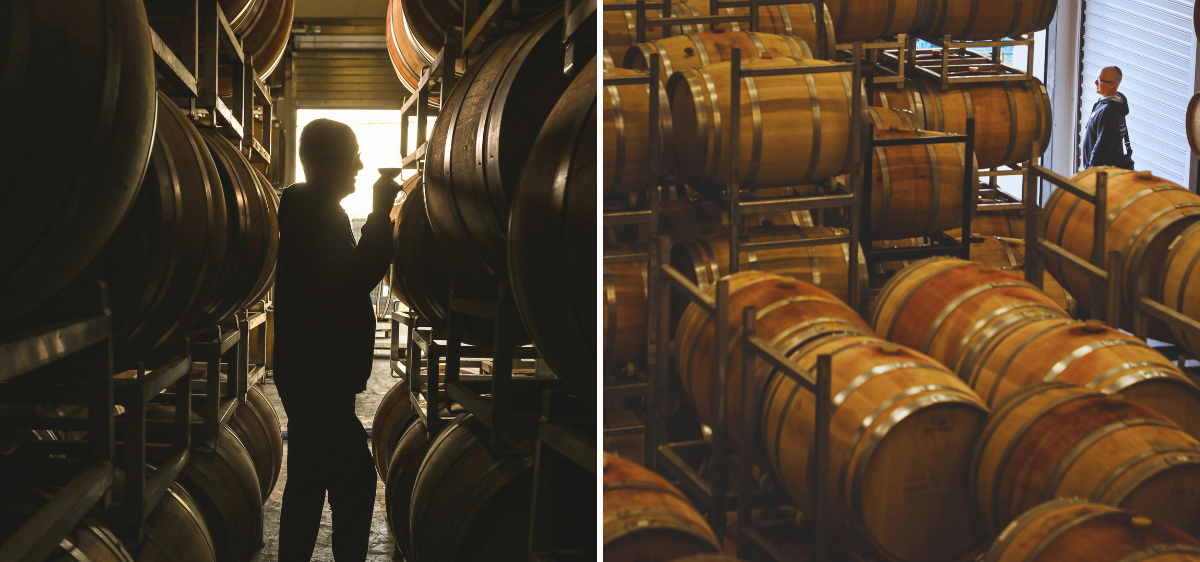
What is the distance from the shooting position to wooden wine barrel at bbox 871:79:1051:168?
4.54ft

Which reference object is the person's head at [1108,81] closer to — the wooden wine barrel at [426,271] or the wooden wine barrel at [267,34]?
the wooden wine barrel at [426,271]

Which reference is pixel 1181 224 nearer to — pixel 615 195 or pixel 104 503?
pixel 615 195

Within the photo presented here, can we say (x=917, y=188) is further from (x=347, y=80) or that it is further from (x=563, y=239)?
(x=347, y=80)

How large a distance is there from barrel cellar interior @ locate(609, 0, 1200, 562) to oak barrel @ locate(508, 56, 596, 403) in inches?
2.2

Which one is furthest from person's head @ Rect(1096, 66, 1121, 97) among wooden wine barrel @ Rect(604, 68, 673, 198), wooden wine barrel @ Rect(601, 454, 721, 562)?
wooden wine barrel @ Rect(601, 454, 721, 562)

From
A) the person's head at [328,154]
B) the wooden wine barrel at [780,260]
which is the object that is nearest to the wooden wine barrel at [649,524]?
the wooden wine barrel at [780,260]

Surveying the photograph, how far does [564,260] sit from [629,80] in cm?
44

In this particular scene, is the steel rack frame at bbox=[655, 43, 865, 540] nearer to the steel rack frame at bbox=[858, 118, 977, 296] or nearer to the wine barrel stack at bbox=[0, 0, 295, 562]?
the steel rack frame at bbox=[858, 118, 977, 296]

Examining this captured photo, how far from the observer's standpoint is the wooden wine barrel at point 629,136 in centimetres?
163

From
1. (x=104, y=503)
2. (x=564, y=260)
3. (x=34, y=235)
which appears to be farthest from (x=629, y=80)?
(x=104, y=503)

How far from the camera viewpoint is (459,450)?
2.94 metres

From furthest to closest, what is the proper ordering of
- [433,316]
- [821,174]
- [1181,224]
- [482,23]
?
[433,316] < [482,23] < [821,174] < [1181,224]

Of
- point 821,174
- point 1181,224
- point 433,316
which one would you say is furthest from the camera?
point 433,316

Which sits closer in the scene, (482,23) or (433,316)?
(482,23)
